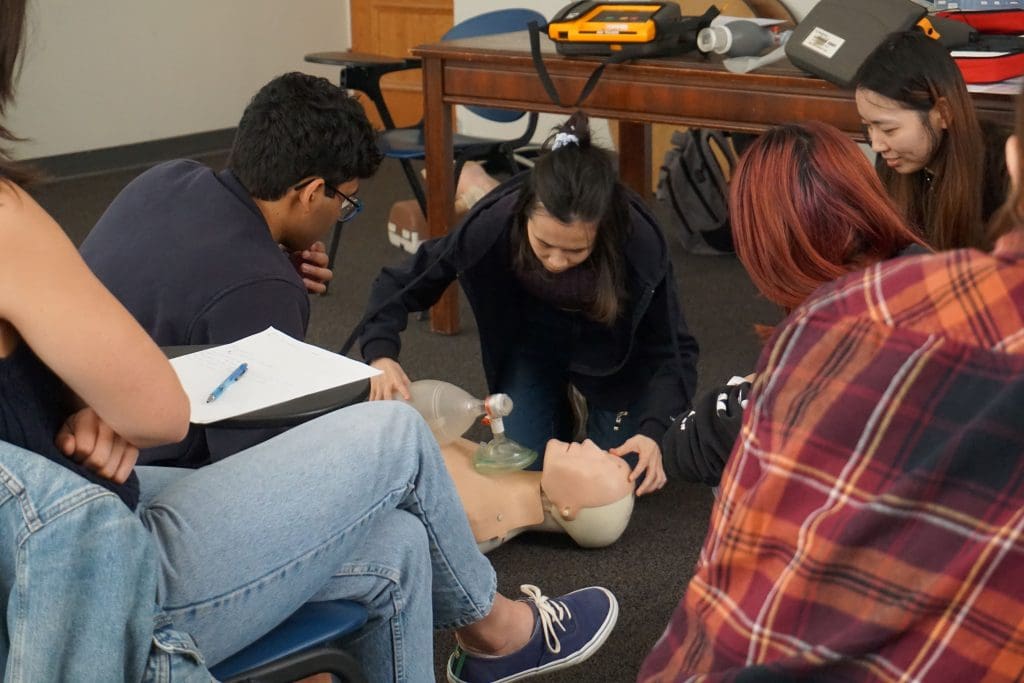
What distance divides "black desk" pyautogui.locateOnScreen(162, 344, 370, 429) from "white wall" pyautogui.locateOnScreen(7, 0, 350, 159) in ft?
12.3

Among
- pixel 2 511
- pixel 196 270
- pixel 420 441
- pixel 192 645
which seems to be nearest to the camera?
pixel 2 511

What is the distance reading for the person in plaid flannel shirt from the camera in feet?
1.95

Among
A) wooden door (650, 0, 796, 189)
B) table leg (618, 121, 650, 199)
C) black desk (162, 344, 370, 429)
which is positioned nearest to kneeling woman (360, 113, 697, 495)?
black desk (162, 344, 370, 429)

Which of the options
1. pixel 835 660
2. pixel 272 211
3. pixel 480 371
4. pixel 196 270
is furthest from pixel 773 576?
pixel 480 371

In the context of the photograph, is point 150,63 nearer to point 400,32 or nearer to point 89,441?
point 400,32

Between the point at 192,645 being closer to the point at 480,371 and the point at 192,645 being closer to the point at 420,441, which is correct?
the point at 420,441

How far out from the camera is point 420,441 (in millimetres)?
1202

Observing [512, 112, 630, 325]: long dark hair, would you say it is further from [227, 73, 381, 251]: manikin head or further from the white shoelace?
the white shoelace

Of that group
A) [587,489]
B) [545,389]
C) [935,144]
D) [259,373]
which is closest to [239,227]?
[259,373]

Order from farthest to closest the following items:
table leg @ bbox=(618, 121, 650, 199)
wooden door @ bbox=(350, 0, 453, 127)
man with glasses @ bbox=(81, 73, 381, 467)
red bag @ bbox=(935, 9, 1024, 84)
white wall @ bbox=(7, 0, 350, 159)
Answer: wooden door @ bbox=(350, 0, 453, 127) < white wall @ bbox=(7, 0, 350, 159) < table leg @ bbox=(618, 121, 650, 199) < red bag @ bbox=(935, 9, 1024, 84) < man with glasses @ bbox=(81, 73, 381, 467)

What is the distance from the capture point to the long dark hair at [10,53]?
3.29 ft

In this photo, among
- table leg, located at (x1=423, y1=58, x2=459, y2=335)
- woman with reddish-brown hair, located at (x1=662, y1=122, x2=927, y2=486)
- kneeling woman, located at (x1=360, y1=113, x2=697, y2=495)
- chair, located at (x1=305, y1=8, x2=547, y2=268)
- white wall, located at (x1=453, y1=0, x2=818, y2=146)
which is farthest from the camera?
white wall, located at (x1=453, y1=0, x2=818, y2=146)

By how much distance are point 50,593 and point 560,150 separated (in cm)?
123

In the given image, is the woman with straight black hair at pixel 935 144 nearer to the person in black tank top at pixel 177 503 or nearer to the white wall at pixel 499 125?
the person in black tank top at pixel 177 503
